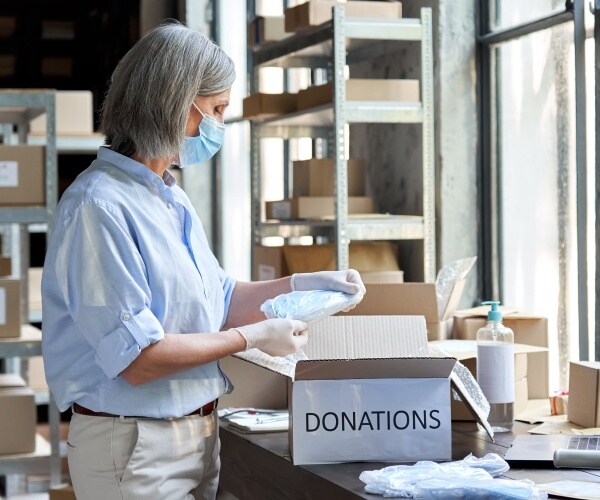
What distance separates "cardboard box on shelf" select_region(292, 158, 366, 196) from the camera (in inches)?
150

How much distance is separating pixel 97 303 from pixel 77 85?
623cm

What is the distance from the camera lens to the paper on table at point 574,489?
1750 mm

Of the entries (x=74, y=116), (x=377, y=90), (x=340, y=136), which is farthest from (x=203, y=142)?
(x=74, y=116)

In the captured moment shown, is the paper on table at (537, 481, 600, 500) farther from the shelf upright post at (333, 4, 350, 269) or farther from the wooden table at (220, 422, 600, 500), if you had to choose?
the shelf upright post at (333, 4, 350, 269)

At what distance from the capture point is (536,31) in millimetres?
3434

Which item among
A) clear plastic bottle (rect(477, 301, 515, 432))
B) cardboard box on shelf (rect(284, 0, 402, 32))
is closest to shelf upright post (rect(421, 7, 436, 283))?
cardboard box on shelf (rect(284, 0, 402, 32))

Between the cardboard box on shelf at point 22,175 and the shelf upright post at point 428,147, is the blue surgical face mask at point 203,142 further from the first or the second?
the cardboard box on shelf at point 22,175

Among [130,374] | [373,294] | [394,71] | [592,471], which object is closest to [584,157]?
[373,294]

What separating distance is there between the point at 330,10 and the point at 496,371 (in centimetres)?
165

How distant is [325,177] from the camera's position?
3.83 metres

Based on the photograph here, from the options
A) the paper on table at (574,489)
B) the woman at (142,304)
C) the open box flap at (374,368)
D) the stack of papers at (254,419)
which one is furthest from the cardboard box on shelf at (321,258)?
the paper on table at (574,489)

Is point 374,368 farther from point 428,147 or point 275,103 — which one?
point 275,103

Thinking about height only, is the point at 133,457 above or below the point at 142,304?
below

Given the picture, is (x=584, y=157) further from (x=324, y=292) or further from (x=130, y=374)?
(x=130, y=374)
